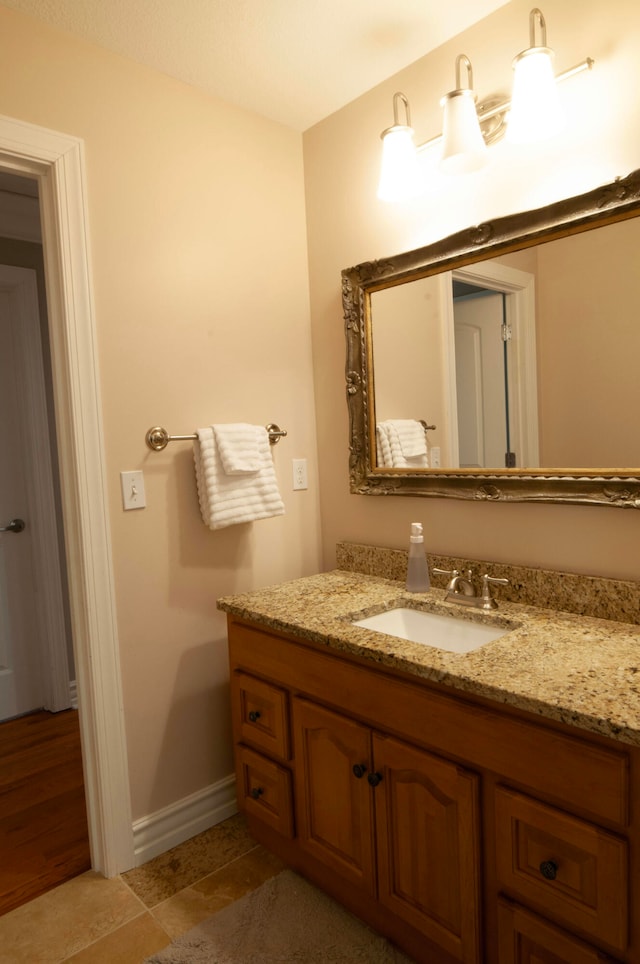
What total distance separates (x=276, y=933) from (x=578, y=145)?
206 centimetres

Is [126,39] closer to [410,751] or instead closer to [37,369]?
[37,369]

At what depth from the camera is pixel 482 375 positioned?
1670 mm

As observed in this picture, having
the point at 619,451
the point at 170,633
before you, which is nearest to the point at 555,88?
the point at 619,451

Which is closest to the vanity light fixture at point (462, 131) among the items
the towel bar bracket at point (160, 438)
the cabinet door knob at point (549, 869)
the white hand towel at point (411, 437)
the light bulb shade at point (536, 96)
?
the light bulb shade at point (536, 96)

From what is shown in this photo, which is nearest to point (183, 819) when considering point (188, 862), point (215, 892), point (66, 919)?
point (188, 862)

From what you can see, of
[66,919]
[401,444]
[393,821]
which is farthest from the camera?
[401,444]

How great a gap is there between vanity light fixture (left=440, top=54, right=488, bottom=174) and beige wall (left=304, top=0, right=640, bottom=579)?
4.4 inches

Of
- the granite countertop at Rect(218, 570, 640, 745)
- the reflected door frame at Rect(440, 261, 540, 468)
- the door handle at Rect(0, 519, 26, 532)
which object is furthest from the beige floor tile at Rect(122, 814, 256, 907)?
the door handle at Rect(0, 519, 26, 532)

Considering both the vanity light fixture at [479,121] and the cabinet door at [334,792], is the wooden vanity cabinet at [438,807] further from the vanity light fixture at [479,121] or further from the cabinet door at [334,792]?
the vanity light fixture at [479,121]

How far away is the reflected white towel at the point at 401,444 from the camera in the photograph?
187 centimetres

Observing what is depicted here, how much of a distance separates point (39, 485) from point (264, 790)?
177 cm

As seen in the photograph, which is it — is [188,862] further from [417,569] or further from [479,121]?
[479,121]

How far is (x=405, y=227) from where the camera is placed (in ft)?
6.10

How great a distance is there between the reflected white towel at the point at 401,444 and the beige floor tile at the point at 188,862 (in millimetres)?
1266
